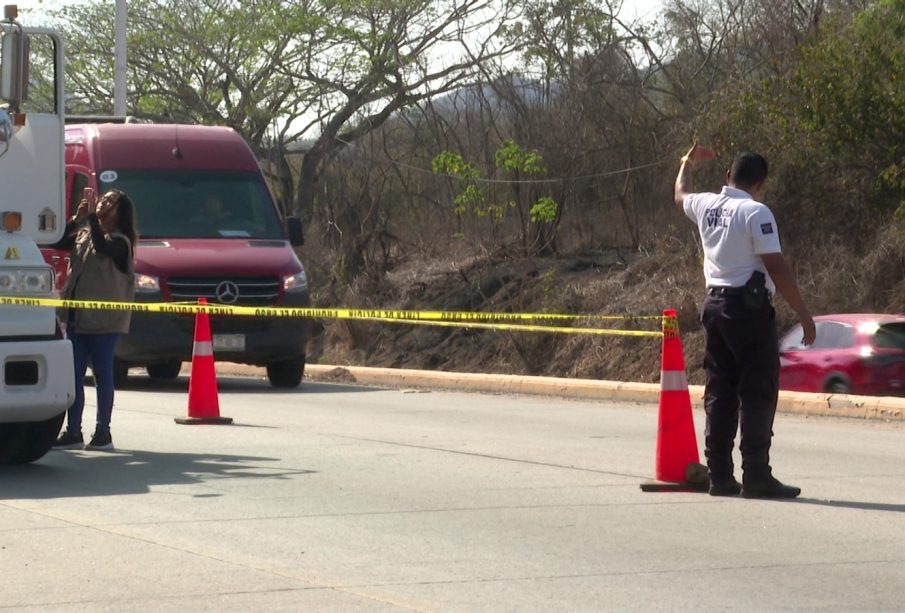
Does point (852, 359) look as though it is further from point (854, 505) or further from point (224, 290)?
point (854, 505)

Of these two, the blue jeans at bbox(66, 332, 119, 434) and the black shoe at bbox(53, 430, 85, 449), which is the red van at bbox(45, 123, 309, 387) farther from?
the black shoe at bbox(53, 430, 85, 449)

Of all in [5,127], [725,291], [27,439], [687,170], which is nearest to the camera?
[725,291]

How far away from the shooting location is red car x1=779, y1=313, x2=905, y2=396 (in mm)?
19062

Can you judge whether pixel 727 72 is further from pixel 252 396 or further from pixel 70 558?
pixel 70 558

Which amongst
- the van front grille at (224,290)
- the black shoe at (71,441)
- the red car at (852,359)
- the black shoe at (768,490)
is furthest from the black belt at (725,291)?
the red car at (852,359)

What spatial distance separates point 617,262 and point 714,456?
2042 centimetres

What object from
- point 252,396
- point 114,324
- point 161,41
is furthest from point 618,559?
point 161,41

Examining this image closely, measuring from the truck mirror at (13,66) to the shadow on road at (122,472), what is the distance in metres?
2.38

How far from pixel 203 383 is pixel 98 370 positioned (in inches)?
78.7

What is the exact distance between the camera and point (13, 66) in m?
9.88

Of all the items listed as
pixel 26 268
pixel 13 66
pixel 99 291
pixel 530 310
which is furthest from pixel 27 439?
pixel 530 310

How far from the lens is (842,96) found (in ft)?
80.6

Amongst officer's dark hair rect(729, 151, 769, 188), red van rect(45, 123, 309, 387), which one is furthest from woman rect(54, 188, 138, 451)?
red van rect(45, 123, 309, 387)

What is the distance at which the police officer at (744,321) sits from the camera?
8.77 meters
